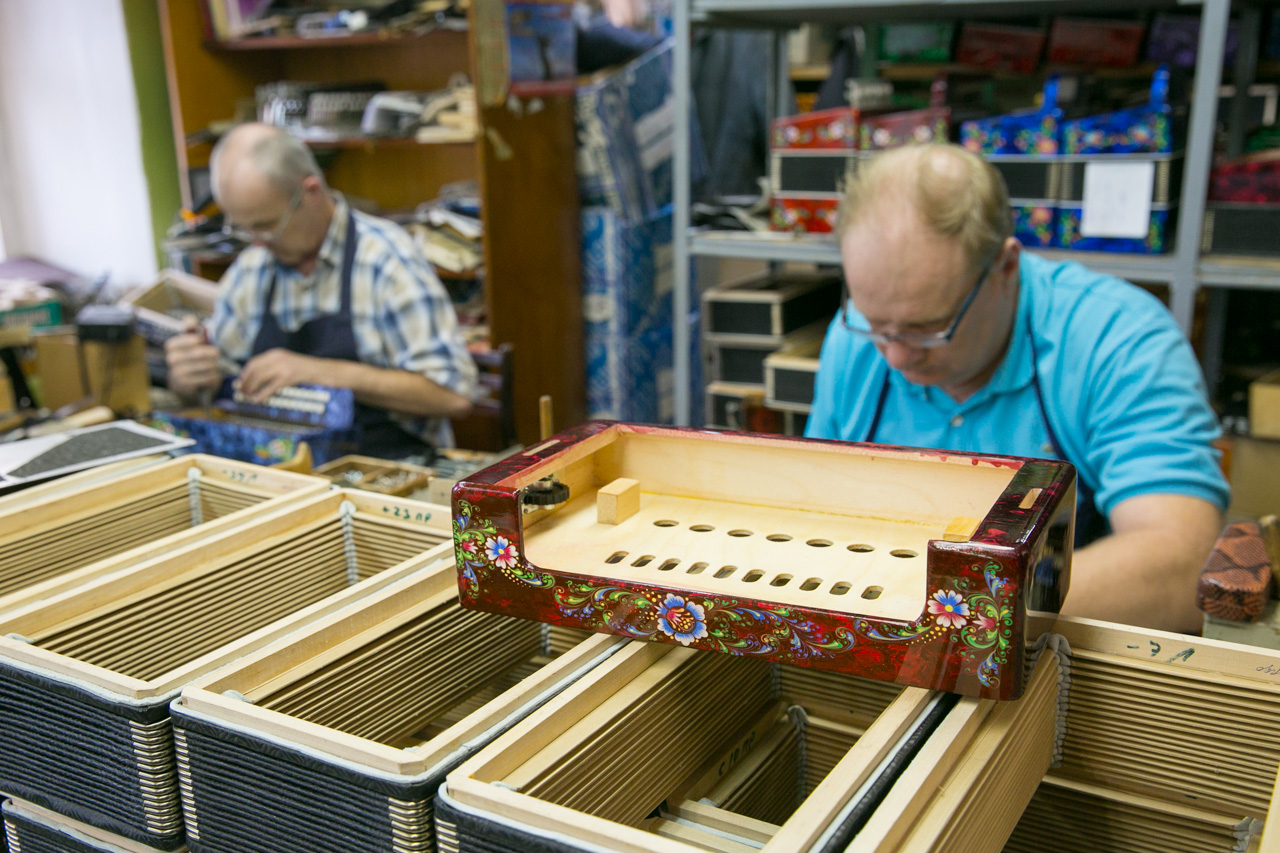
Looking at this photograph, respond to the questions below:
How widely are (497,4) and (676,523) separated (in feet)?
10.0

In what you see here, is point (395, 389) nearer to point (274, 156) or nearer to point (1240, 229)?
point (274, 156)

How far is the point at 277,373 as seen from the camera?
2578mm

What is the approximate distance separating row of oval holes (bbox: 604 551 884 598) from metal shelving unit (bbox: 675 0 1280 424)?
196 centimetres

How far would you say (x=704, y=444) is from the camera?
1.10 m

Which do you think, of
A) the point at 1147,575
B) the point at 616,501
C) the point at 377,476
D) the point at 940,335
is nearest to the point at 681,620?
the point at 616,501

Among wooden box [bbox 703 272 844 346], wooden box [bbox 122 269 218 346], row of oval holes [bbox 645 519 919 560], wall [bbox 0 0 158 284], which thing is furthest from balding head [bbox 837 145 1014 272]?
wall [bbox 0 0 158 284]

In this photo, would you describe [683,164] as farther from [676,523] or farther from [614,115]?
[676,523]

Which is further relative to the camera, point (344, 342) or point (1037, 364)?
point (344, 342)

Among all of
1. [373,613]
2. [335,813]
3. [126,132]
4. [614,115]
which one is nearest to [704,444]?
[373,613]

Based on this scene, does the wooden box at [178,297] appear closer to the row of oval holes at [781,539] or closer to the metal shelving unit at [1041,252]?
the metal shelving unit at [1041,252]

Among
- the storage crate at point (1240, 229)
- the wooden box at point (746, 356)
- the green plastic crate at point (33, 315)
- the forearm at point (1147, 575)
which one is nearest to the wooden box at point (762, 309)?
the wooden box at point (746, 356)

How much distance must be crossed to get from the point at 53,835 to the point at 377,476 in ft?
2.60

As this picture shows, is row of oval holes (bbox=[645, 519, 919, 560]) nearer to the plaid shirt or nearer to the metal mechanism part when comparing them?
the metal mechanism part

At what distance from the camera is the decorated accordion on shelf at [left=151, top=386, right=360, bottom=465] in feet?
6.41
